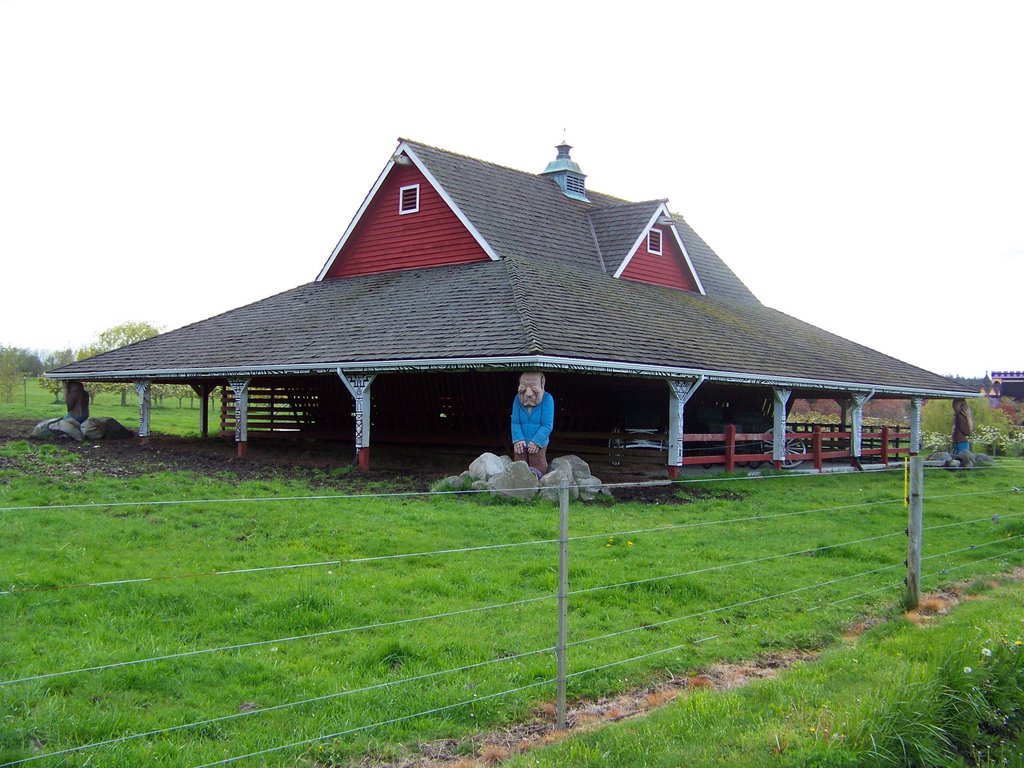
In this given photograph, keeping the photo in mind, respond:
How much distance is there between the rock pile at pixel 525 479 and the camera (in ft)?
45.5

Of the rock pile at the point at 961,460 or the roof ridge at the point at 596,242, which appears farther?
the rock pile at the point at 961,460

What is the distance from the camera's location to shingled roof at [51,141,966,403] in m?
16.4

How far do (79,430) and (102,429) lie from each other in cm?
74

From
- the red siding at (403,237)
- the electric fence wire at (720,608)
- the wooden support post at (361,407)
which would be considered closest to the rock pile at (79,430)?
the red siding at (403,237)

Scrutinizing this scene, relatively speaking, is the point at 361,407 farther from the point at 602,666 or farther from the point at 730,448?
the point at 602,666

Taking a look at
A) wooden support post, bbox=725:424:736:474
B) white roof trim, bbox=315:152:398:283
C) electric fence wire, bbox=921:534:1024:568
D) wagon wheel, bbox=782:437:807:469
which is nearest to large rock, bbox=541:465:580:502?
electric fence wire, bbox=921:534:1024:568

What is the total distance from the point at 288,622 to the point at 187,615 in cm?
82

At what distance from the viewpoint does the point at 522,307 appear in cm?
1691

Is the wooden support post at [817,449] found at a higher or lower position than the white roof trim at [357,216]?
lower

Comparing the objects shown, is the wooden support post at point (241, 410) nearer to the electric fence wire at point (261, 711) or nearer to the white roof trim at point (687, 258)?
the white roof trim at point (687, 258)

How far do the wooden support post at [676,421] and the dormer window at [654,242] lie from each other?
7.94 metres

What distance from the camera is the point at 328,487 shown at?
1462 centimetres

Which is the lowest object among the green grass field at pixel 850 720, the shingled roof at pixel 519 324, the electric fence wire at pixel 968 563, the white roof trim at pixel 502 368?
the electric fence wire at pixel 968 563

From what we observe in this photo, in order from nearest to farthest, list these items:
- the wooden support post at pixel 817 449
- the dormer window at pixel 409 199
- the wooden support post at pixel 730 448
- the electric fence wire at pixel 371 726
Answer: the electric fence wire at pixel 371 726 → the wooden support post at pixel 730 448 → the wooden support post at pixel 817 449 → the dormer window at pixel 409 199
